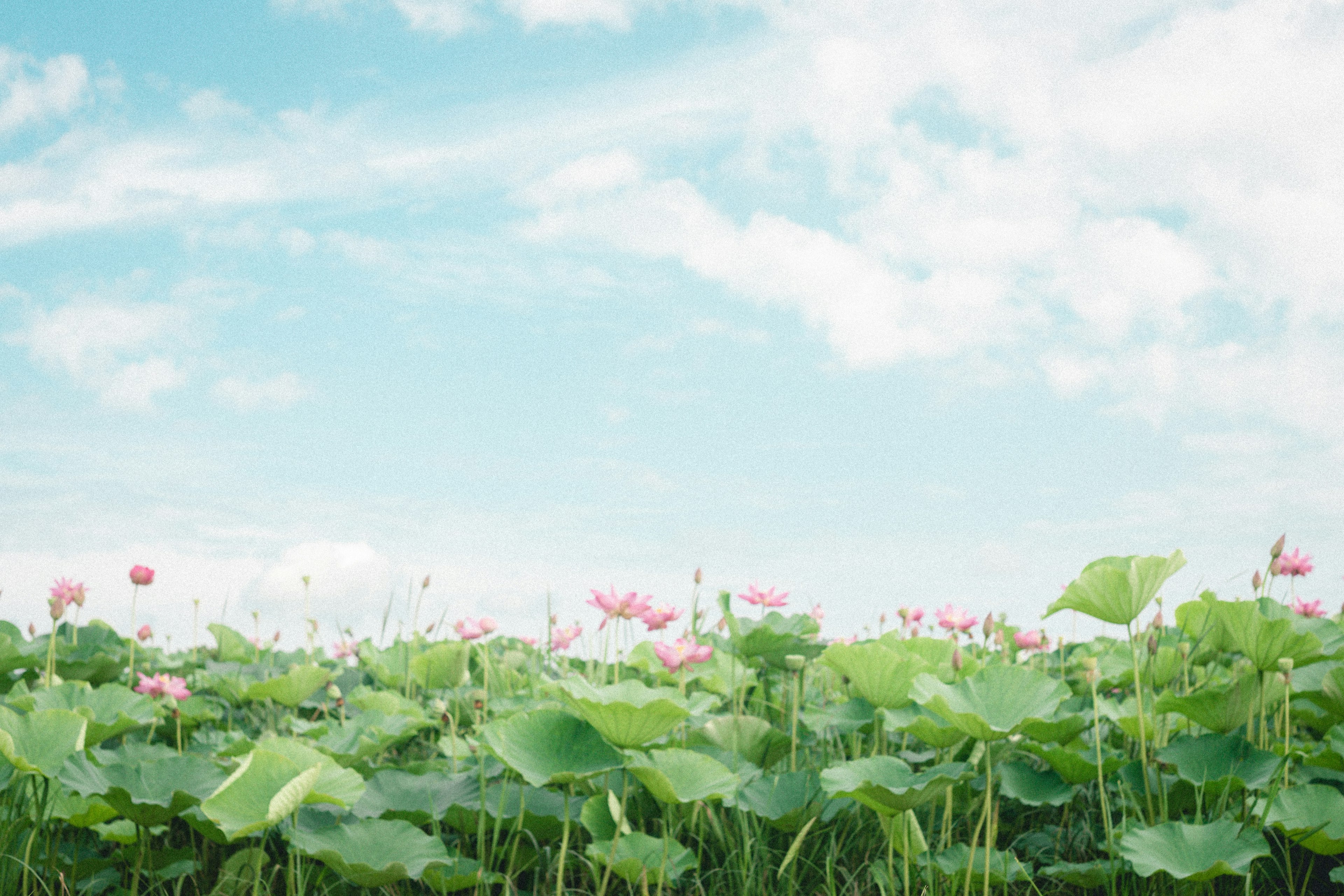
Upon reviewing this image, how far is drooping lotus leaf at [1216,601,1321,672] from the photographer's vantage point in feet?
7.32

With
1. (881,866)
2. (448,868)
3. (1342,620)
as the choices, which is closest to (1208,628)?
(881,866)

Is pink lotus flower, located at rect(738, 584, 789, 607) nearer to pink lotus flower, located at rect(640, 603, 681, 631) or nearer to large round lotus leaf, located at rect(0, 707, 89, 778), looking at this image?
pink lotus flower, located at rect(640, 603, 681, 631)

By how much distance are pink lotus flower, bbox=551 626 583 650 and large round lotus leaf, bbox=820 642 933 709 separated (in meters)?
1.82

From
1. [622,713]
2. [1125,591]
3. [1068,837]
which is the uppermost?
[1125,591]

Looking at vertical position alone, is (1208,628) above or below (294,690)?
above

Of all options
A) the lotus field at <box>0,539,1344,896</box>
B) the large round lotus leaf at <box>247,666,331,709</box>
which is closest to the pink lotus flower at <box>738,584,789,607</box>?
the lotus field at <box>0,539,1344,896</box>

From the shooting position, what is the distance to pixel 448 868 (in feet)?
7.25

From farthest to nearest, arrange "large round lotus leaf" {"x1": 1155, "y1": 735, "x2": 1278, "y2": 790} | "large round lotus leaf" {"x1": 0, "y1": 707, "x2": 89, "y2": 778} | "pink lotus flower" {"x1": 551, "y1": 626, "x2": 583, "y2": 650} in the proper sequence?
"pink lotus flower" {"x1": 551, "y1": 626, "x2": 583, "y2": 650} → "large round lotus leaf" {"x1": 1155, "y1": 735, "x2": 1278, "y2": 790} → "large round lotus leaf" {"x1": 0, "y1": 707, "x2": 89, "y2": 778}

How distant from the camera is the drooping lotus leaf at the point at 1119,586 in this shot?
6.98 ft

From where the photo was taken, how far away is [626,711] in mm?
1923

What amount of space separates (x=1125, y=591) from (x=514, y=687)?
8.46ft

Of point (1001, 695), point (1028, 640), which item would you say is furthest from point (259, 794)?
point (1028, 640)

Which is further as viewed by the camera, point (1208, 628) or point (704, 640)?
point (704, 640)

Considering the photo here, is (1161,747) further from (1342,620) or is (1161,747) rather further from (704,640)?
(1342,620)
